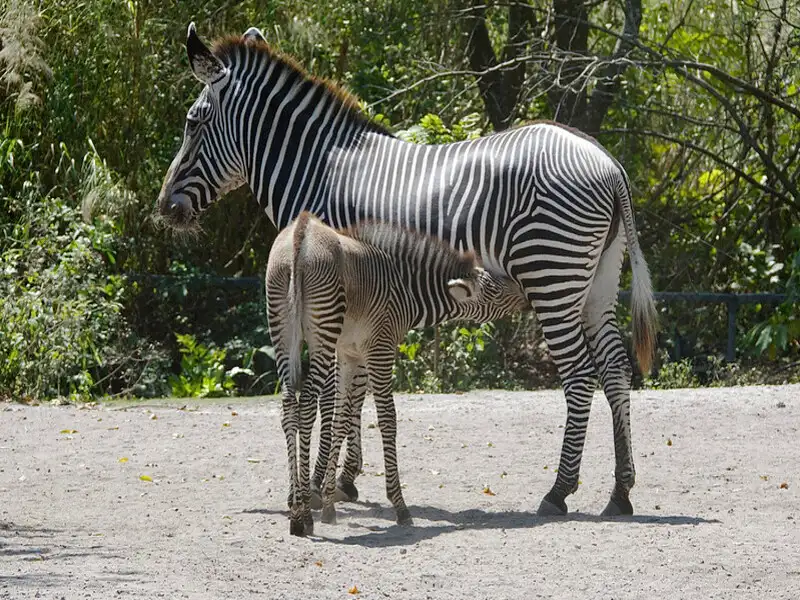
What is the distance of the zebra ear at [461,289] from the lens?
294 inches

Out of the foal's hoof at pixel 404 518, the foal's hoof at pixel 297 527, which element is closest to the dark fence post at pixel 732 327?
the foal's hoof at pixel 404 518

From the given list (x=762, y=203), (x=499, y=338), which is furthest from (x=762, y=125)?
(x=499, y=338)

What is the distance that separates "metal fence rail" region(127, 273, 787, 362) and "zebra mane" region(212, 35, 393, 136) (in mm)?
5526

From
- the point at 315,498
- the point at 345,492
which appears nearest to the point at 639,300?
the point at 345,492

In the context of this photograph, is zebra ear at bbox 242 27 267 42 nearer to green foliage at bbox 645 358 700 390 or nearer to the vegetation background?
the vegetation background

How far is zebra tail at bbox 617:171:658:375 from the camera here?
26.6ft

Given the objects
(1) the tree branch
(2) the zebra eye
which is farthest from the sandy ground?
(1) the tree branch

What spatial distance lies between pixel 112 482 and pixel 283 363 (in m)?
2.11

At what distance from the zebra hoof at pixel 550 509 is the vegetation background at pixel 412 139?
520 centimetres

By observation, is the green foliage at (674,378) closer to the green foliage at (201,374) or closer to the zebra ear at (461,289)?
the green foliage at (201,374)

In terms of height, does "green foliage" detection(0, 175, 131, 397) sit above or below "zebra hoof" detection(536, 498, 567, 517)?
above

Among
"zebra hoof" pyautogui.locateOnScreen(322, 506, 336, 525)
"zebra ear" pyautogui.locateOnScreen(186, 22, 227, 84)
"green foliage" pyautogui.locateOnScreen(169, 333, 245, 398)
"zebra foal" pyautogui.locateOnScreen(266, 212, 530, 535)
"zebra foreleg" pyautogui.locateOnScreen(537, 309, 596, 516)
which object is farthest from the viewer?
"green foliage" pyautogui.locateOnScreen(169, 333, 245, 398)

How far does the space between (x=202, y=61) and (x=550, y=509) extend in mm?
3680

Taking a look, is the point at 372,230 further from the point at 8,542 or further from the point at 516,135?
the point at 8,542
